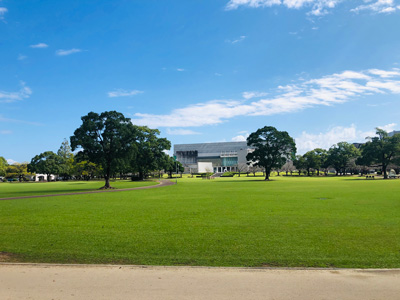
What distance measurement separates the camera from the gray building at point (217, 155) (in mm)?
174875

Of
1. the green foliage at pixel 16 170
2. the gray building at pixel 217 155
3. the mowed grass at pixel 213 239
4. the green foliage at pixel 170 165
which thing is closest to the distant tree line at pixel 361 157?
the green foliage at pixel 170 165

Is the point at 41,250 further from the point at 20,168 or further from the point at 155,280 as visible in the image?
the point at 20,168

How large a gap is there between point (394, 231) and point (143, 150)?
71368mm

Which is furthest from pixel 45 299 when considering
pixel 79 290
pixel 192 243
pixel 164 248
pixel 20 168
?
pixel 20 168

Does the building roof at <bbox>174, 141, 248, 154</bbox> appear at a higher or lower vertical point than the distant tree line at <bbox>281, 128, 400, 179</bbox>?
higher

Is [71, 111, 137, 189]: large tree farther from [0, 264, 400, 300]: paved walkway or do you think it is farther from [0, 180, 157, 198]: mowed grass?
[0, 264, 400, 300]: paved walkway

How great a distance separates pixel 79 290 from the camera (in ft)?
19.5

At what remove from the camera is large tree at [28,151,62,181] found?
4200 inches

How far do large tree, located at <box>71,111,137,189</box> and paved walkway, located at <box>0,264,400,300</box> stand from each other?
39.8 metres

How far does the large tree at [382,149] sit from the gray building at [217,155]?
9878cm

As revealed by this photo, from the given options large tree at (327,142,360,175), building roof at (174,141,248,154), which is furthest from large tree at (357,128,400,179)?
building roof at (174,141,248,154)

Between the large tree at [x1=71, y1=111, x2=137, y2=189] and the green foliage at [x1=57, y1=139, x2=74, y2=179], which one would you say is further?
the green foliage at [x1=57, y1=139, x2=74, y2=179]

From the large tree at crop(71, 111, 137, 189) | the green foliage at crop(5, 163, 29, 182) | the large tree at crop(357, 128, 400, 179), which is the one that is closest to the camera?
the large tree at crop(71, 111, 137, 189)

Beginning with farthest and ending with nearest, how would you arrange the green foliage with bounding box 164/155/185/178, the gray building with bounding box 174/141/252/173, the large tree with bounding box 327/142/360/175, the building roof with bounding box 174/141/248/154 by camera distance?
1. the building roof with bounding box 174/141/248/154
2. the gray building with bounding box 174/141/252/173
3. the large tree with bounding box 327/142/360/175
4. the green foliage with bounding box 164/155/185/178
